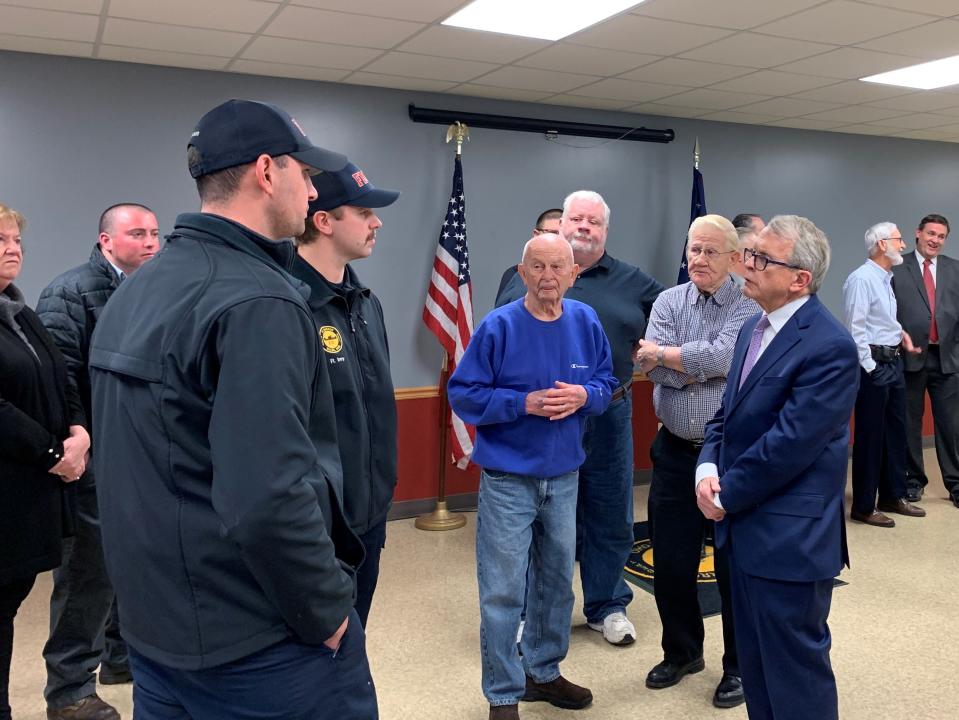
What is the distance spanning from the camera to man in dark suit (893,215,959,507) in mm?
5434

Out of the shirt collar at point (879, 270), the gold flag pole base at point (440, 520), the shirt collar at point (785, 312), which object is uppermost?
the shirt collar at point (879, 270)

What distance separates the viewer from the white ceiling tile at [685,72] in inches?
172

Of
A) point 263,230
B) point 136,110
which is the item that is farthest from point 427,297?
point 263,230

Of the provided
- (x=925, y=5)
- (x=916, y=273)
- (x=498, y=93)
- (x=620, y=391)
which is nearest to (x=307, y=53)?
(x=498, y=93)

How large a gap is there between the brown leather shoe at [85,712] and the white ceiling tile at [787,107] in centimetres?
488

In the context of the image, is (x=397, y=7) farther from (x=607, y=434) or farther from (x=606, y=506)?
(x=606, y=506)

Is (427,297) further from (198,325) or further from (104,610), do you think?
(198,325)

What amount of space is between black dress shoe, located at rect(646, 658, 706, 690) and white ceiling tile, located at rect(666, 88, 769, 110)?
342 cm

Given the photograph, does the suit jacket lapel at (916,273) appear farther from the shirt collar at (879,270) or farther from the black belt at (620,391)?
the black belt at (620,391)

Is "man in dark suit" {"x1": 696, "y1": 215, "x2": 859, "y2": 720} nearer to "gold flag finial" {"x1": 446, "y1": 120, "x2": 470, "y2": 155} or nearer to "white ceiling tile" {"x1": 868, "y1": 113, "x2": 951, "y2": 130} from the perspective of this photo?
"gold flag finial" {"x1": 446, "y1": 120, "x2": 470, "y2": 155}

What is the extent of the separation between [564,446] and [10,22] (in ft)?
9.95

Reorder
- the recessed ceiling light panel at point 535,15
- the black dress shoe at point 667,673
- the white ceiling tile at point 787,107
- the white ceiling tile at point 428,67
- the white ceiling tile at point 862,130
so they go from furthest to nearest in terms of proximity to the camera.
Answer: the white ceiling tile at point 862,130 → the white ceiling tile at point 787,107 → the white ceiling tile at point 428,67 → the recessed ceiling light panel at point 535,15 → the black dress shoe at point 667,673

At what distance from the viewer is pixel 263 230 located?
53.6 inches

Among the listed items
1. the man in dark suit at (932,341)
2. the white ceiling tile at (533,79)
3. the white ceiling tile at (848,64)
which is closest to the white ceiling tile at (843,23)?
the white ceiling tile at (848,64)
